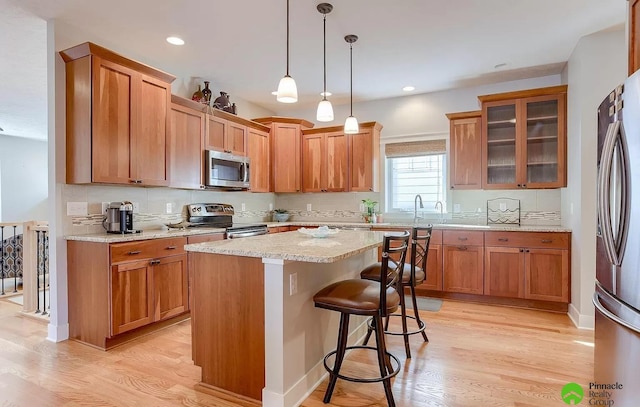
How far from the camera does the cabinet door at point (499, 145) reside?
4133 mm

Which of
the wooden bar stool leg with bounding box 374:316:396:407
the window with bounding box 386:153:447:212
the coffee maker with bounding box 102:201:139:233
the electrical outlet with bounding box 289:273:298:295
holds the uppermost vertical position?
the window with bounding box 386:153:447:212

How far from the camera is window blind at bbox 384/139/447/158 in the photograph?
4770 mm

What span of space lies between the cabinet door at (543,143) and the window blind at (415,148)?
3.35 feet

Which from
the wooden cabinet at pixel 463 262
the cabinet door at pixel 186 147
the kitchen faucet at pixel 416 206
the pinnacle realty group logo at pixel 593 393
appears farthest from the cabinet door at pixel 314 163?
the pinnacle realty group logo at pixel 593 393

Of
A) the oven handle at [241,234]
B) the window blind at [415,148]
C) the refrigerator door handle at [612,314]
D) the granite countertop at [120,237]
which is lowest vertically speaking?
the refrigerator door handle at [612,314]

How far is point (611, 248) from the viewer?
165 centimetres

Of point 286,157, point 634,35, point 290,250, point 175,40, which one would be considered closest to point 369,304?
point 290,250

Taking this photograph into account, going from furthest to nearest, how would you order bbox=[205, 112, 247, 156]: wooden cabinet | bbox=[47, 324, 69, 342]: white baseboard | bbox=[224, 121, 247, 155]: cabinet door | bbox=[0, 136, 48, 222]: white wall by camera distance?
bbox=[0, 136, 48, 222]: white wall, bbox=[224, 121, 247, 155]: cabinet door, bbox=[205, 112, 247, 156]: wooden cabinet, bbox=[47, 324, 69, 342]: white baseboard

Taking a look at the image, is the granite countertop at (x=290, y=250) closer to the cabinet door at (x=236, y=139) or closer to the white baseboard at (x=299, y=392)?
the white baseboard at (x=299, y=392)

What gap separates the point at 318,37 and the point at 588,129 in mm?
2663

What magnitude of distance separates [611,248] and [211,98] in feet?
13.7

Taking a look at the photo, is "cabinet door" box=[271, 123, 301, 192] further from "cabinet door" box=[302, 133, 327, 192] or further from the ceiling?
the ceiling

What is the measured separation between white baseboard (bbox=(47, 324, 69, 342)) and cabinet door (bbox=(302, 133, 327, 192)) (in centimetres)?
329

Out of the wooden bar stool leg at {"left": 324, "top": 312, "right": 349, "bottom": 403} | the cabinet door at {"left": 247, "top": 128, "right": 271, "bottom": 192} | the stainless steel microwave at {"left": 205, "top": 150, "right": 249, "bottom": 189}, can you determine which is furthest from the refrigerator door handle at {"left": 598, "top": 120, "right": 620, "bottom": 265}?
the cabinet door at {"left": 247, "top": 128, "right": 271, "bottom": 192}
